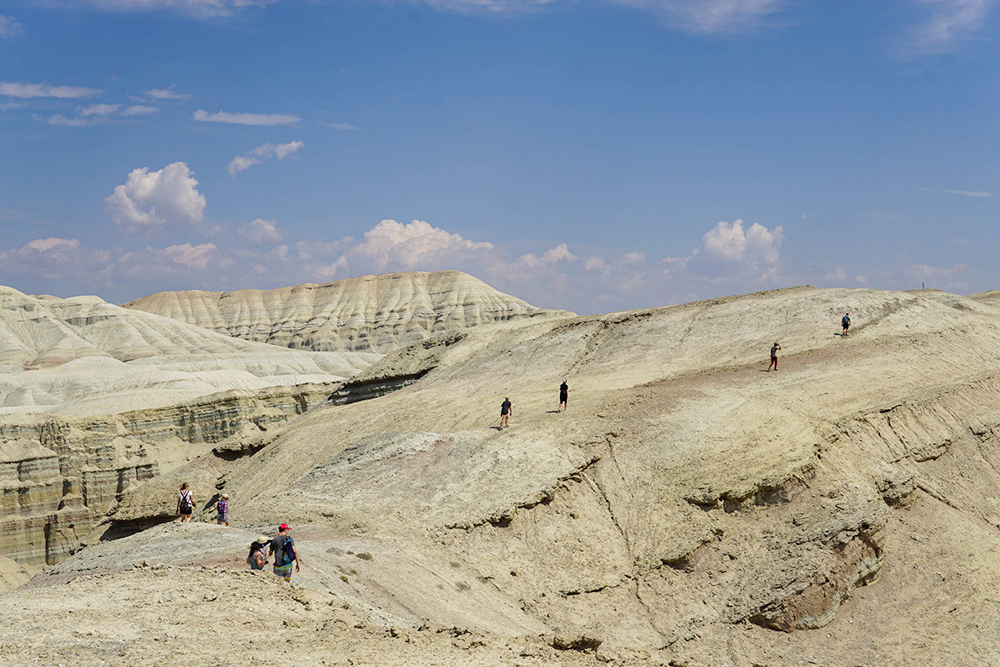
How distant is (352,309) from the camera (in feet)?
513

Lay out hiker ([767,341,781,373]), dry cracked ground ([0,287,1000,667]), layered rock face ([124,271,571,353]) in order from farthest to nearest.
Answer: layered rock face ([124,271,571,353]), hiker ([767,341,781,373]), dry cracked ground ([0,287,1000,667])

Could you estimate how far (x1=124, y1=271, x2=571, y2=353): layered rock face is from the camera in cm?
14388

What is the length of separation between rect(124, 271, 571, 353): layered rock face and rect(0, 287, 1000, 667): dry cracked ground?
362 feet

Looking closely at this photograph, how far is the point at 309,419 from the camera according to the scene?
35312mm

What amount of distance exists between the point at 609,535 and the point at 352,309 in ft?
461

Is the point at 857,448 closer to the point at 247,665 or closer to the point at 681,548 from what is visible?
the point at 681,548

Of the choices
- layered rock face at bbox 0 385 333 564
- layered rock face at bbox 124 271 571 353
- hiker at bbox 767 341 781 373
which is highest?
layered rock face at bbox 124 271 571 353

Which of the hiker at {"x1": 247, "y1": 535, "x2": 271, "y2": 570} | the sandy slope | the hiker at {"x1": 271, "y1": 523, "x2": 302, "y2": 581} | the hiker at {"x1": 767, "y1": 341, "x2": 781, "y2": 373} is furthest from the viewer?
the sandy slope

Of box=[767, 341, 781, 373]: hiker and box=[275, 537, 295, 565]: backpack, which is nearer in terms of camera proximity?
box=[275, 537, 295, 565]: backpack

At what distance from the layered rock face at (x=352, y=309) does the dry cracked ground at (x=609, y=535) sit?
110191 millimetres

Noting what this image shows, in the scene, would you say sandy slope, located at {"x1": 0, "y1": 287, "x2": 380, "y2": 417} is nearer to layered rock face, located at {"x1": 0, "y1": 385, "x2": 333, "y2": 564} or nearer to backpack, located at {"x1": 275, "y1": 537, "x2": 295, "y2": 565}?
layered rock face, located at {"x1": 0, "y1": 385, "x2": 333, "y2": 564}

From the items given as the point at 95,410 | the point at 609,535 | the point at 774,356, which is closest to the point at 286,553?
the point at 609,535

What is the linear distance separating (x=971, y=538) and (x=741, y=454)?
22.2 feet

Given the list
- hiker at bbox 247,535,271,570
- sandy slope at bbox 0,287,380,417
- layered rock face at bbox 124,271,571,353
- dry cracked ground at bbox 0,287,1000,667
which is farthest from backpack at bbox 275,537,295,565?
layered rock face at bbox 124,271,571,353
